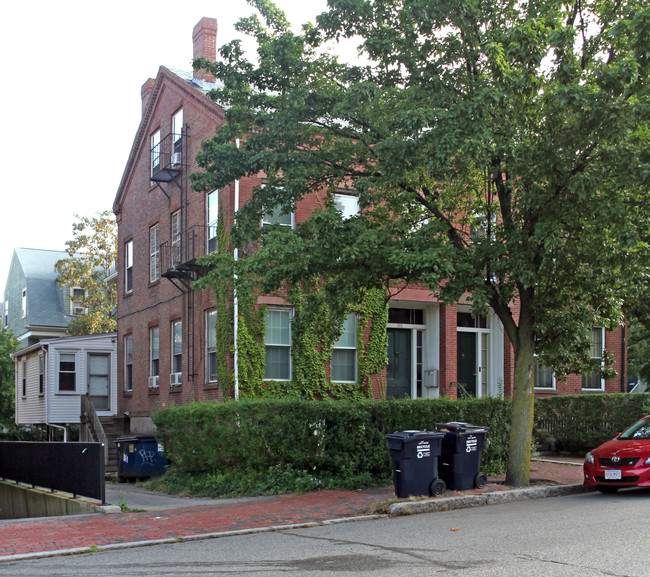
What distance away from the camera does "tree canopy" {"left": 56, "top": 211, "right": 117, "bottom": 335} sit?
40.2m

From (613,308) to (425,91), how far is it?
4911mm

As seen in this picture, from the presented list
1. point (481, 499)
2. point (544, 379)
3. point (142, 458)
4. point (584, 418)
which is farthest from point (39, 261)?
point (481, 499)

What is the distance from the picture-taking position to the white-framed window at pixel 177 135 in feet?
78.1

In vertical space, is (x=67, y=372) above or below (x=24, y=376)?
above

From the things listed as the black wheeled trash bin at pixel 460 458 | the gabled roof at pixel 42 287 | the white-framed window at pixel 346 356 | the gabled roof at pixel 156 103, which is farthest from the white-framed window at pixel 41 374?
the black wheeled trash bin at pixel 460 458

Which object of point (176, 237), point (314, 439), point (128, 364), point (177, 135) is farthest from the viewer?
point (128, 364)

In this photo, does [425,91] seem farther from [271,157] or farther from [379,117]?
[271,157]

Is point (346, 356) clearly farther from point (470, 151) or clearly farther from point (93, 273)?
point (93, 273)

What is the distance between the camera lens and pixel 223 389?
1956cm

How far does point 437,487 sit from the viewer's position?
1255 cm

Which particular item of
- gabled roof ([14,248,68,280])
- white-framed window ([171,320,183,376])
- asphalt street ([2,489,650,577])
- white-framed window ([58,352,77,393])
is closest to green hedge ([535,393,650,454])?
asphalt street ([2,489,650,577])

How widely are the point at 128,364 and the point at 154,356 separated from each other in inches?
115

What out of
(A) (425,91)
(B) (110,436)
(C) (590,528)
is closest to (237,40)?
(A) (425,91)

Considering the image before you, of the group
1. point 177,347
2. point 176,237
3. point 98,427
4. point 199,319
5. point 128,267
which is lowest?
point 98,427
